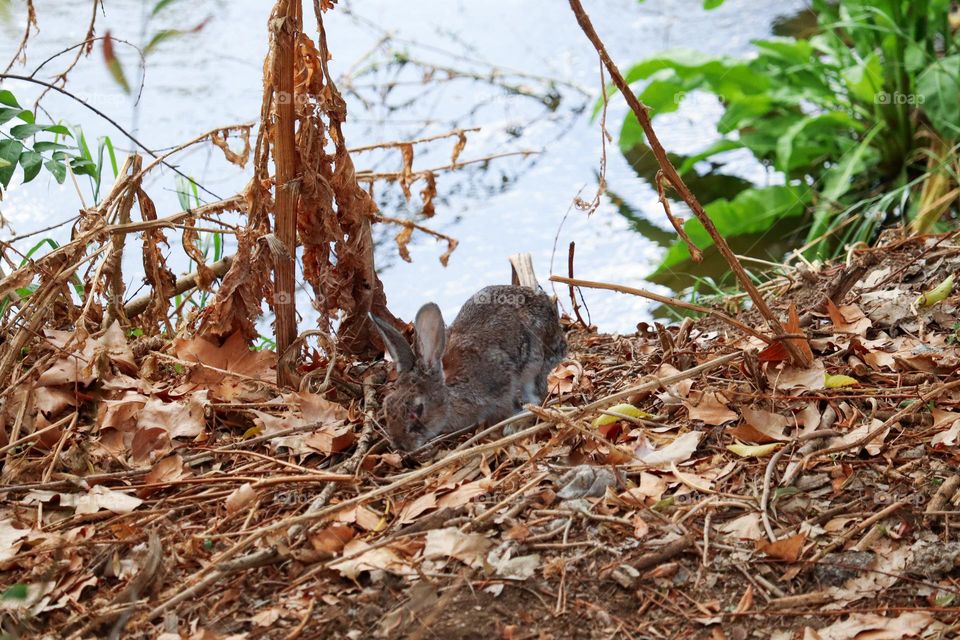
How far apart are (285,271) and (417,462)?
87 cm

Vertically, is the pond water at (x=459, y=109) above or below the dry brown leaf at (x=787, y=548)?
above

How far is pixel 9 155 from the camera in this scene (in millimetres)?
3064

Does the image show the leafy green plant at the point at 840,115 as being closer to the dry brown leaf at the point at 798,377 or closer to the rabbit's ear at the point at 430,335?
the dry brown leaf at the point at 798,377

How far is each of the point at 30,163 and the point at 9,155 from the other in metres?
0.07

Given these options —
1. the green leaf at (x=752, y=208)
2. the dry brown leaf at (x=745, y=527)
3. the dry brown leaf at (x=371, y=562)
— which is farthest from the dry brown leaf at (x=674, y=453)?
the green leaf at (x=752, y=208)

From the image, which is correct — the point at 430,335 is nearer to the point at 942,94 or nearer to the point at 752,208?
the point at 752,208

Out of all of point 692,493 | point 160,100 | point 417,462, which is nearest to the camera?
point 692,493

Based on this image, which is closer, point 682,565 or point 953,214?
point 682,565

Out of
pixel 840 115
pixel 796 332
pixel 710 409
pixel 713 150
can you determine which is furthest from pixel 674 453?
pixel 840 115

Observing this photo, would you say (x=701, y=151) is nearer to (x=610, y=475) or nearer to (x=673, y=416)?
(x=673, y=416)

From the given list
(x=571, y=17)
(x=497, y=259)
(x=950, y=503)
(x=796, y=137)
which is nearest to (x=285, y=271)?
(x=950, y=503)

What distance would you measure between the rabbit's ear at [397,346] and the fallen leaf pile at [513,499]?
206 millimetres

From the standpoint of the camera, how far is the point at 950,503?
8.73 feet

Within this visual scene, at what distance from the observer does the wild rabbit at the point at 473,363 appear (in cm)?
332
